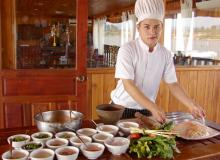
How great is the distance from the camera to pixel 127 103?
2145mm

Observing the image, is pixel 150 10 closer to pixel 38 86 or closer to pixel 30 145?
pixel 30 145

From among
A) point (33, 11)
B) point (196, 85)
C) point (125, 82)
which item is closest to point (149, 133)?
point (125, 82)

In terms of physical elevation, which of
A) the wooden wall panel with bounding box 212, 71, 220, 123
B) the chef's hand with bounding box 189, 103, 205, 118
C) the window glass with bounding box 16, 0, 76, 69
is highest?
the window glass with bounding box 16, 0, 76, 69

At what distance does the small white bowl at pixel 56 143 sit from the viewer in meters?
1.31

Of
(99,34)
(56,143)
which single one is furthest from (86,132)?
(99,34)

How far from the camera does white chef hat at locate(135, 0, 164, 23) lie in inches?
75.3

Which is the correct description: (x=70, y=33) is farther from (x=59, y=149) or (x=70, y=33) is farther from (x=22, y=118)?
(x=59, y=149)

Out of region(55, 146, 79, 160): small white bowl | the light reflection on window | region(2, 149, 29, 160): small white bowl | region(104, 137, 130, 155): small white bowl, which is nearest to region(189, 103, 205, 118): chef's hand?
region(104, 137, 130, 155): small white bowl

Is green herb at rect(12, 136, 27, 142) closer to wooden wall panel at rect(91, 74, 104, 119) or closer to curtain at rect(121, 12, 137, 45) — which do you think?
wooden wall panel at rect(91, 74, 104, 119)

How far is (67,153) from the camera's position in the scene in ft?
4.16

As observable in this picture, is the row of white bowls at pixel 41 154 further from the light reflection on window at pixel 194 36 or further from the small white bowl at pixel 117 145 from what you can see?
the light reflection on window at pixel 194 36

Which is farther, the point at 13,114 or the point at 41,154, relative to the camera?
the point at 13,114

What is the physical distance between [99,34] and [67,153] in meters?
2.95

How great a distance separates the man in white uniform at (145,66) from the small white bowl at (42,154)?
0.74 m
